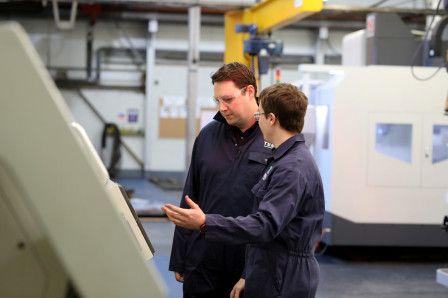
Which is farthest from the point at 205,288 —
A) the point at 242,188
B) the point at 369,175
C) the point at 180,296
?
the point at 369,175

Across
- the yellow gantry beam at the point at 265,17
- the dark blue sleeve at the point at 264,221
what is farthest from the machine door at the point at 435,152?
the dark blue sleeve at the point at 264,221

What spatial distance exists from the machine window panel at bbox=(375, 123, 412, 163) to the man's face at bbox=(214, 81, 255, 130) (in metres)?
4.08

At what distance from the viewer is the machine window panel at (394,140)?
6.32 meters

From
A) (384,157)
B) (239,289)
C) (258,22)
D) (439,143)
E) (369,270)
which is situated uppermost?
(258,22)

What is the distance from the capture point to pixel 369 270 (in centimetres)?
606

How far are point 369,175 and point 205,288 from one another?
13.6ft

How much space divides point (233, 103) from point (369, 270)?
4.09 meters

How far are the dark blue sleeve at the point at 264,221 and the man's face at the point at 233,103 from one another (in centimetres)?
59

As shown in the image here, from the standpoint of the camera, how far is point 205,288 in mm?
2477

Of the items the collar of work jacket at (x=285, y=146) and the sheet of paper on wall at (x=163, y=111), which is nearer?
the collar of work jacket at (x=285, y=146)

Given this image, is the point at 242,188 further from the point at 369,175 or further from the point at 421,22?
the point at 421,22

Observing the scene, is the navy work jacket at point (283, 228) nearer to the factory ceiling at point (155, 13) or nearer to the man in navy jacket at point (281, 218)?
the man in navy jacket at point (281, 218)

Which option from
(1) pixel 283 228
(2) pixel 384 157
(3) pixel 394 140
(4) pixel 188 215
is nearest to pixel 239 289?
(1) pixel 283 228

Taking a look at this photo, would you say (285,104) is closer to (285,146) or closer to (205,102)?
(285,146)
